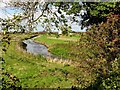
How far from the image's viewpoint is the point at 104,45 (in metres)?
11.5

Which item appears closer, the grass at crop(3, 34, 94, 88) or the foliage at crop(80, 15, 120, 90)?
the foliage at crop(80, 15, 120, 90)

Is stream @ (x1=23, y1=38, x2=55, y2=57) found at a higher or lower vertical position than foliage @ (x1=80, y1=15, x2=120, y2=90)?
lower

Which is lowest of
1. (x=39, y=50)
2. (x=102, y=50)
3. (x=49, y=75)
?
(x=39, y=50)

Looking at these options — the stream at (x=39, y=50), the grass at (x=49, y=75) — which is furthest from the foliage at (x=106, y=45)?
the stream at (x=39, y=50)

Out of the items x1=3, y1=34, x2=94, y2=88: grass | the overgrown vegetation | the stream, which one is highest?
the overgrown vegetation

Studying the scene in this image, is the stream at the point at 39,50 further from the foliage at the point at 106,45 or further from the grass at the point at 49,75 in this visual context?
the foliage at the point at 106,45

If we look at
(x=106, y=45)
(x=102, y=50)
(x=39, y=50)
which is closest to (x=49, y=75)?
(x=102, y=50)

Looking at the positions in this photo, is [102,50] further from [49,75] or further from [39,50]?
[39,50]

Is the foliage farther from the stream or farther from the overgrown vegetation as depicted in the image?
the stream

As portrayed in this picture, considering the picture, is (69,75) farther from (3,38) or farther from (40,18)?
(3,38)

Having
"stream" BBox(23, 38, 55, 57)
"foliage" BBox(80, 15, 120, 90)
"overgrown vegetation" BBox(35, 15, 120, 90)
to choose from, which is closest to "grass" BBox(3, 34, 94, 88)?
"overgrown vegetation" BBox(35, 15, 120, 90)

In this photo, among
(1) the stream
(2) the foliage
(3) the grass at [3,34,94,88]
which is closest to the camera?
(2) the foliage

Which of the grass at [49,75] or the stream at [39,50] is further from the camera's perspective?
the stream at [39,50]

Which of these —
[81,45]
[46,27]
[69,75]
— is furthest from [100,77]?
[46,27]
